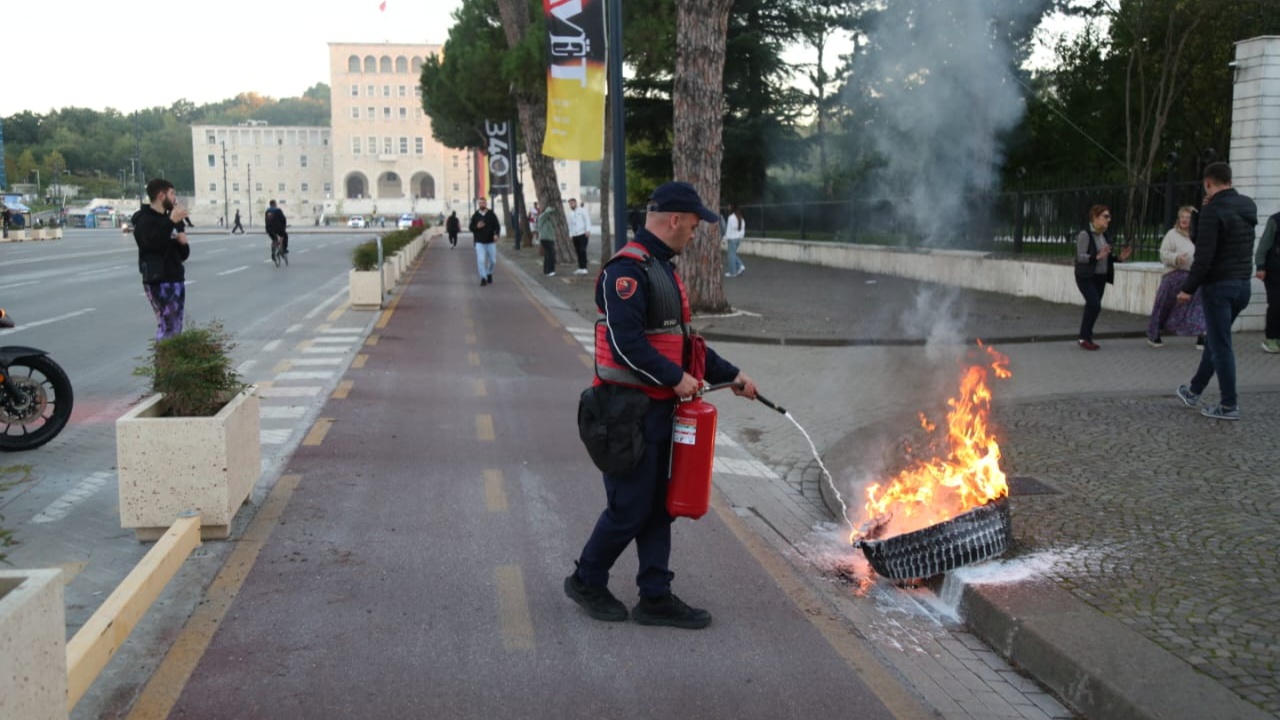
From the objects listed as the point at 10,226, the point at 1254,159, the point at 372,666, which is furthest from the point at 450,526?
the point at 10,226

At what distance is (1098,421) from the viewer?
27.7ft

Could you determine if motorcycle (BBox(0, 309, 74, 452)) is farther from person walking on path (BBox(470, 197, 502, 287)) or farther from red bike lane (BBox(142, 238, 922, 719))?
person walking on path (BBox(470, 197, 502, 287))

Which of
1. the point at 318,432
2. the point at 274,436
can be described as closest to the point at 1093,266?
the point at 318,432

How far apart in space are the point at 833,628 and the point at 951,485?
5.04 feet

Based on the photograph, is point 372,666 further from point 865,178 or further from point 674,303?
point 865,178

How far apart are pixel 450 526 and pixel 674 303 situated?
227 cm

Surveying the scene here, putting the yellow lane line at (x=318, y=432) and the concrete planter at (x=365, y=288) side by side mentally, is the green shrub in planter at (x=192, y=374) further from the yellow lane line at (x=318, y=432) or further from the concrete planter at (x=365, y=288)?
the concrete planter at (x=365, y=288)

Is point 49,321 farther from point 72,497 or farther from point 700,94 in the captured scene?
point 72,497

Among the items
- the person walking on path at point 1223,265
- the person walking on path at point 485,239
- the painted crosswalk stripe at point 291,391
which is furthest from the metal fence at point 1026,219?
the painted crosswalk stripe at point 291,391

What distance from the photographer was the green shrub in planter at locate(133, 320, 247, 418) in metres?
5.86

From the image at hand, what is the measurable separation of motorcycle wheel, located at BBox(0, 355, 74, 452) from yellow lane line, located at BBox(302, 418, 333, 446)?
67.3 inches

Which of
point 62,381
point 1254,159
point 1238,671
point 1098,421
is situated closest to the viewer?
point 1238,671

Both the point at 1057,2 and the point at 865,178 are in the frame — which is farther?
the point at 865,178

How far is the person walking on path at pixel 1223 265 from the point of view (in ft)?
27.0
